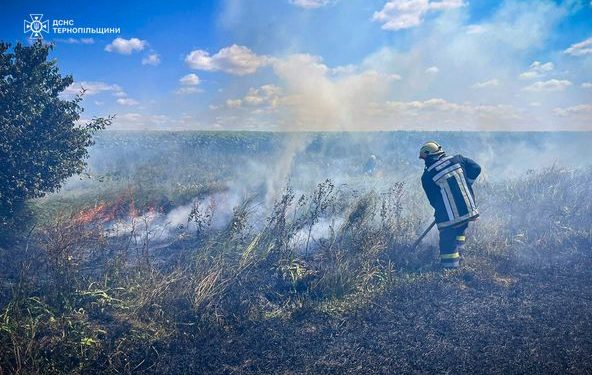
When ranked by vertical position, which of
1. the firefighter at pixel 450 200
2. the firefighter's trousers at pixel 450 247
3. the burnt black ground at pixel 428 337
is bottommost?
the burnt black ground at pixel 428 337

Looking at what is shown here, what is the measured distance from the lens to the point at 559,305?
194 inches

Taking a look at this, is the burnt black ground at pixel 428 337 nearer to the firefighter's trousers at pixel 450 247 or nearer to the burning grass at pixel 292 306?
the burning grass at pixel 292 306

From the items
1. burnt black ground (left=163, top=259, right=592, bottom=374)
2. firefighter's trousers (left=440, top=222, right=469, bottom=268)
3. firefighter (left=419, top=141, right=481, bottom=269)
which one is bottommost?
burnt black ground (left=163, top=259, right=592, bottom=374)

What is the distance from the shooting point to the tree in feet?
23.7

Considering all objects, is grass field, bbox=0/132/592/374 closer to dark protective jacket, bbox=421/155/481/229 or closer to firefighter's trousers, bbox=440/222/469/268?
firefighter's trousers, bbox=440/222/469/268

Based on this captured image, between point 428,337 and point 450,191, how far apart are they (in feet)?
9.35

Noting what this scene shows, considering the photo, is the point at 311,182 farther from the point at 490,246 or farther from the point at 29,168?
the point at 29,168

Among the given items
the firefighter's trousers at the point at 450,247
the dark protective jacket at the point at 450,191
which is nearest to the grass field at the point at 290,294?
the firefighter's trousers at the point at 450,247

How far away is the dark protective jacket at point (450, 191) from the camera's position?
6.13 meters

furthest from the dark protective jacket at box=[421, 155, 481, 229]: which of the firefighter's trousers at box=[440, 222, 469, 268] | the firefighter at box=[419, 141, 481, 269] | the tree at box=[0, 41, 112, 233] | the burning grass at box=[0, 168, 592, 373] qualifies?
the tree at box=[0, 41, 112, 233]

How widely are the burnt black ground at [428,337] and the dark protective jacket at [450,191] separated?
1.21 m

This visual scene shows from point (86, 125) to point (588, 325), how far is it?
9898mm

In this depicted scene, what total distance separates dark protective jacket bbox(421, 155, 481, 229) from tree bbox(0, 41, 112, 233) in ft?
25.3

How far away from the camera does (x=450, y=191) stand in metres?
6.18
